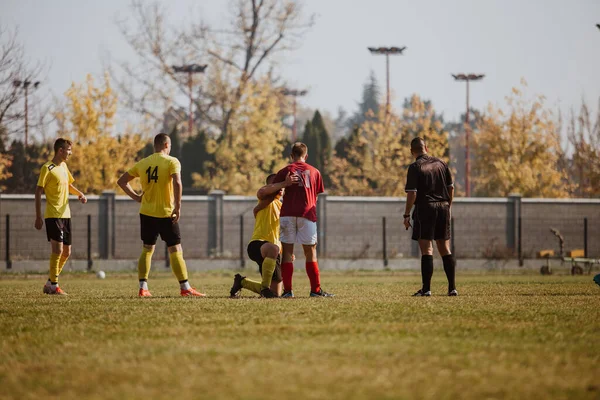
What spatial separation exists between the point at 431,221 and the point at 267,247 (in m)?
2.13

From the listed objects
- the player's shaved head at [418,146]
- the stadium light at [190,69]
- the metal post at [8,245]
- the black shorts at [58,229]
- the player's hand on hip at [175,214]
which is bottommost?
the metal post at [8,245]

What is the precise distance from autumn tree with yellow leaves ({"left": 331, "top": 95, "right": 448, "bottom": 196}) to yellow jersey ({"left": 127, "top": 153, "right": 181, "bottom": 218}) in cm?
4166

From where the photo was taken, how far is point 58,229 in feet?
47.8

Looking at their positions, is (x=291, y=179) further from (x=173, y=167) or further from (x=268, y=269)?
(x=173, y=167)

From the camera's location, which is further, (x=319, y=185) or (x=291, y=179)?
(x=319, y=185)

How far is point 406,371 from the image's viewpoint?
6156mm

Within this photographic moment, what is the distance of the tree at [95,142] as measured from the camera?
4872cm

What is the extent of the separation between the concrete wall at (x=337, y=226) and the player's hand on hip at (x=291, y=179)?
2308 cm

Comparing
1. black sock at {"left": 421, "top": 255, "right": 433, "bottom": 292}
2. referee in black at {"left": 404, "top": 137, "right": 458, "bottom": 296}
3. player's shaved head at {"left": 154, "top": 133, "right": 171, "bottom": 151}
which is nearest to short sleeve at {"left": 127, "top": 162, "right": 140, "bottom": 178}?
player's shaved head at {"left": 154, "top": 133, "right": 171, "bottom": 151}

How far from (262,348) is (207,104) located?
5130 centimetres

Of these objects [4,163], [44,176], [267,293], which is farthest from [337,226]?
[267,293]

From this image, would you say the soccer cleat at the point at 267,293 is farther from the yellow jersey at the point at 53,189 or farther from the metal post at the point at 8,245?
the metal post at the point at 8,245

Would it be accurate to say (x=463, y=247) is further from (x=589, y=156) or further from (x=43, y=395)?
(x=43, y=395)

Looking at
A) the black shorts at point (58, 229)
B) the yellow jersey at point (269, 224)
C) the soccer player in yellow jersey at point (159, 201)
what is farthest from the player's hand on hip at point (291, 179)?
the black shorts at point (58, 229)
